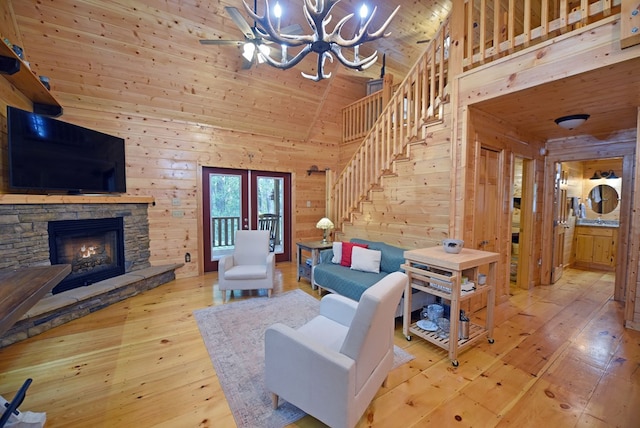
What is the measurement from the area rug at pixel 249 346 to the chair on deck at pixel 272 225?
2.00 m

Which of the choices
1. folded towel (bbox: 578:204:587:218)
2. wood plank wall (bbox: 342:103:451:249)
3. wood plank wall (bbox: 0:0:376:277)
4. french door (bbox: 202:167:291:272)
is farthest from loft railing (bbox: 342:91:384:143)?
folded towel (bbox: 578:204:587:218)

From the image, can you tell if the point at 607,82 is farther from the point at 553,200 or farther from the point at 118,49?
the point at 118,49

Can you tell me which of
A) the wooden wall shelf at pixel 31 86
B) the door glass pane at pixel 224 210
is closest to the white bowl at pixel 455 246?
the door glass pane at pixel 224 210

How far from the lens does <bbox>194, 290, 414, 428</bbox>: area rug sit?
1754mm

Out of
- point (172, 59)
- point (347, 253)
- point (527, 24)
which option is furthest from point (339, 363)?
point (172, 59)

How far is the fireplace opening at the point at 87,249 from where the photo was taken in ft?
10.7

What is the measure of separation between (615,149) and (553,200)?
38.5 inches

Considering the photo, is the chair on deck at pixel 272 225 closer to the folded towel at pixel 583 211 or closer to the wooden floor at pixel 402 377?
the wooden floor at pixel 402 377

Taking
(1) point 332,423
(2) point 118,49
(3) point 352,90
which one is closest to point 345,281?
(1) point 332,423

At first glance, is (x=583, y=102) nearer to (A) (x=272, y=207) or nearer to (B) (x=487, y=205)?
(B) (x=487, y=205)

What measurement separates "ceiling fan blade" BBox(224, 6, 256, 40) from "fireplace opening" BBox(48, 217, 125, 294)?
10.3ft

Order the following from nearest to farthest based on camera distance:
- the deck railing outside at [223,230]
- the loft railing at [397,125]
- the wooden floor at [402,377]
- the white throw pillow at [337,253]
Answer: the wooden floor at [402,377]
the loft railing at [397,125]
the white throw pillow at [337,253]
the deck railing outside at [223,230]

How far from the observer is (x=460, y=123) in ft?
9.78

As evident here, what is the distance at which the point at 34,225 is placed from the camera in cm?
299
